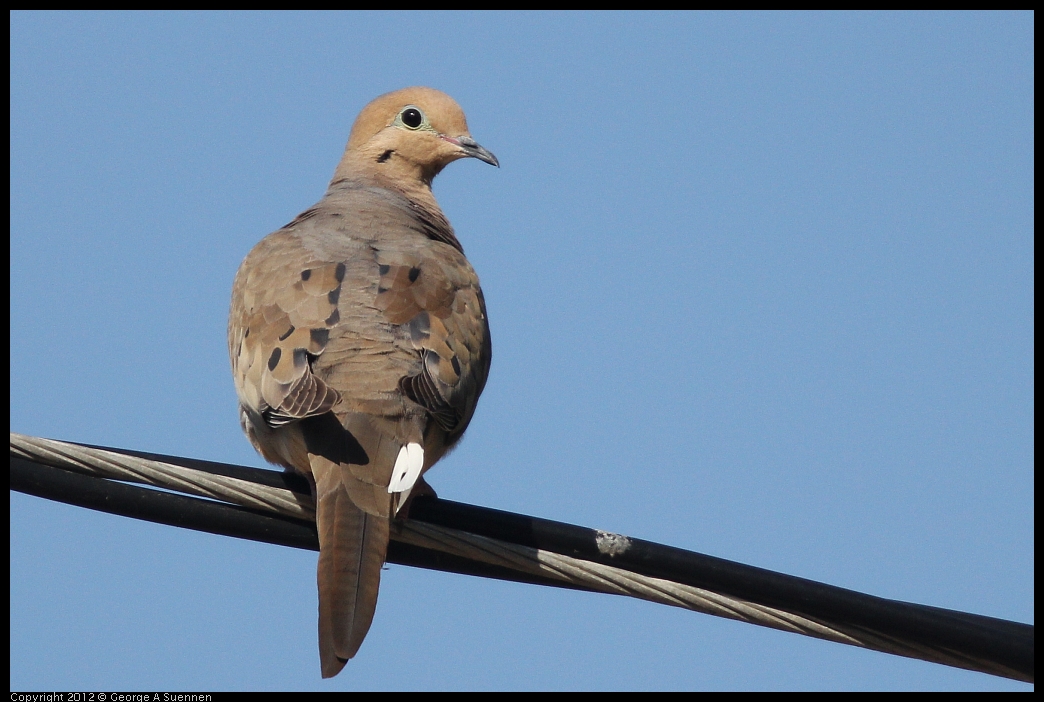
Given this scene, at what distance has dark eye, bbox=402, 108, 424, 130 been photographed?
695 cm

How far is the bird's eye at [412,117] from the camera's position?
695 centimetres

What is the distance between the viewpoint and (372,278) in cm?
481

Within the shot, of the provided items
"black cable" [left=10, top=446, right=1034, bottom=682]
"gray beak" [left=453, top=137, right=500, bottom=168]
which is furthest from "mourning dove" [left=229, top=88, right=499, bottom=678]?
"gray beak" [left=453, top=137, right=500, bottom=168]

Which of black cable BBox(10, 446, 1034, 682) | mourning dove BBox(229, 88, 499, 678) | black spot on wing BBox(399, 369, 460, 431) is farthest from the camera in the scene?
black spot on wing BBox(399, 369, 460, 431)

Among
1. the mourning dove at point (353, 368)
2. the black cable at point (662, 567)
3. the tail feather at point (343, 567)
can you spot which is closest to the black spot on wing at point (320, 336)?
the mourning dove at point (353, 368)

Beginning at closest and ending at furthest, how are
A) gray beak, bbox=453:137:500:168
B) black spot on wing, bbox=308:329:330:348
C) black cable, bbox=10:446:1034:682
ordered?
black cable, bbox=10:446:1034:682
black spot on wing, bbox=308:329:330:348
gray beak, bbox=453:137:500:168

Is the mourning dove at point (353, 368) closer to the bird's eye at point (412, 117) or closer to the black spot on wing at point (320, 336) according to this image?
the black spot on wing at point (320, 336)

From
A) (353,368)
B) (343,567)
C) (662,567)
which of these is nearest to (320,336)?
(353,368)

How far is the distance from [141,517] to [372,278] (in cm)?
159

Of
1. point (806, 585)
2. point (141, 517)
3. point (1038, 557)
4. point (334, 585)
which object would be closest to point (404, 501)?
point (334, 585)

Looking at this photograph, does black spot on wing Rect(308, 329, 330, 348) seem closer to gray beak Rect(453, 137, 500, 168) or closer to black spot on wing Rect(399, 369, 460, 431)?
black spot on wing Rect(399, 369, 460, 431)

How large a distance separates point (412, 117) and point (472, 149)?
40 cm

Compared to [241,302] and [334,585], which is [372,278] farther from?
[334,585]

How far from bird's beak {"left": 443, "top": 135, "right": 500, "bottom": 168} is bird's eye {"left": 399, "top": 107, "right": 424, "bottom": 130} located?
0.21 meters
